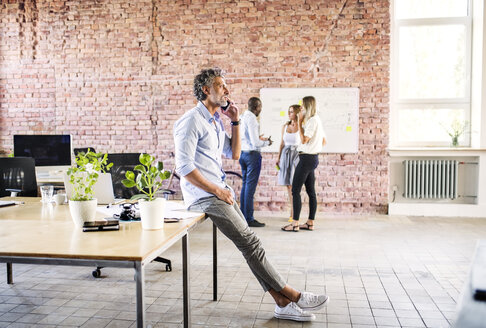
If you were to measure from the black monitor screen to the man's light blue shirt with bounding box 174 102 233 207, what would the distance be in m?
3.23

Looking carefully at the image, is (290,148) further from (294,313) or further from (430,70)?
(294,313)

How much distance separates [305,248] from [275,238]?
541 mm

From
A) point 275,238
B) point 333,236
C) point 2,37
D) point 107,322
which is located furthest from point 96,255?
point 2,37

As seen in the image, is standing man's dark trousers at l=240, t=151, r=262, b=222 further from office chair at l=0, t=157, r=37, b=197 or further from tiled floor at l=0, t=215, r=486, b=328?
office chair at l=0, t=157, r=37, b=197

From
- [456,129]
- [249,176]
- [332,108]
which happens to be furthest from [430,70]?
[249,176]

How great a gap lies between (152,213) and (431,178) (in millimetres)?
5254

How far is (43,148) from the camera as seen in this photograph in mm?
5164

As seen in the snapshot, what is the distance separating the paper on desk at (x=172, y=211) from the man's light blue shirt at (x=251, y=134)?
9.13ft

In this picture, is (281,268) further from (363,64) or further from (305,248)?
(363,64)

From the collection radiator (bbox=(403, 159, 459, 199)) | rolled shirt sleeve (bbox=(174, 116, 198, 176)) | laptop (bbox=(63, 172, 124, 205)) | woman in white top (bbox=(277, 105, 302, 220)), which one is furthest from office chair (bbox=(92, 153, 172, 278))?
radiator (bbox=(403, 159, 459, 199))

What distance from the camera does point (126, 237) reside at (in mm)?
1783

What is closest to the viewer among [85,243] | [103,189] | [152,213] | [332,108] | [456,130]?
[85,243]

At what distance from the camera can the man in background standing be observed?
17.6ft

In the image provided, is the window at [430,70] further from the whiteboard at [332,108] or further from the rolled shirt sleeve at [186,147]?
the rolled shirt sleeve at [186,147]
